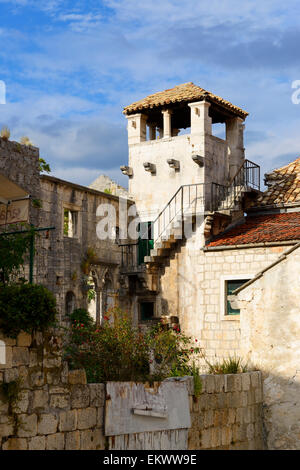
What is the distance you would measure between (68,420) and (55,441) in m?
0.36

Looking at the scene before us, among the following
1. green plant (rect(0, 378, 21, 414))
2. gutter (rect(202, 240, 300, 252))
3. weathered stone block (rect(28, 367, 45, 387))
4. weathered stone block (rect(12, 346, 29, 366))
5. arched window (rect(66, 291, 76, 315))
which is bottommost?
green plant (rect(0, 378, 21, 414))

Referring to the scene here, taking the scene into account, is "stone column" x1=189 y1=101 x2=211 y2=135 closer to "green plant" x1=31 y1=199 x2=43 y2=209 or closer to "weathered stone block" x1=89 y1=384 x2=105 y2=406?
"green plant" x1=31 y1=199 x2=43 y2=209

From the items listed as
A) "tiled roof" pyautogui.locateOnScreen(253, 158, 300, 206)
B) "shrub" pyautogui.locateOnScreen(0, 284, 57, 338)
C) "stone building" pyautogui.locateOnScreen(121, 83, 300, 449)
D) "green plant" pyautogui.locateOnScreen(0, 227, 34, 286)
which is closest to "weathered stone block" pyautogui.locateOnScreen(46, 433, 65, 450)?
"shrub" pyautogui.locateOnScreen(0, 284, 57, 338)

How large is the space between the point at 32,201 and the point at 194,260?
5698mm

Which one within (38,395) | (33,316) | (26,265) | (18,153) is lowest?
(38,395)

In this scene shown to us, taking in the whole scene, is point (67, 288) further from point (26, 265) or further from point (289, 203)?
point (289, 203)

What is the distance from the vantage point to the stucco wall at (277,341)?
15.5 m

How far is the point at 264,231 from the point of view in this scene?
71.3ft

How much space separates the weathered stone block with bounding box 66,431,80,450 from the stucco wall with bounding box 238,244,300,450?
637cm

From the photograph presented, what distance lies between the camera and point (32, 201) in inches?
766

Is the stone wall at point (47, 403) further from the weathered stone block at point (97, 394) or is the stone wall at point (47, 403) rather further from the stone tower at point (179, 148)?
the stone tower at point (179, 148)

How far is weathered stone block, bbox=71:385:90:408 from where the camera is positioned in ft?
34.4

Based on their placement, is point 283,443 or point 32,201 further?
point 32,201
